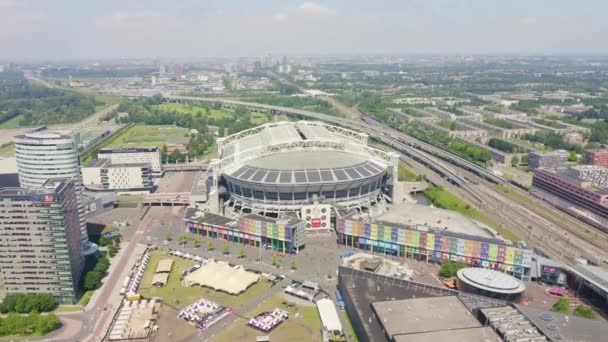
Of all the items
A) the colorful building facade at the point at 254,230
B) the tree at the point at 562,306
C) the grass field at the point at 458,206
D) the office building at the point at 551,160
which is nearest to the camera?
the tree at the point at 562,306

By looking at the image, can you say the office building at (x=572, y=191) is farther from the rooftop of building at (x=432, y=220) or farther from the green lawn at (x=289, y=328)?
the green lawn at (x=289, y=328)

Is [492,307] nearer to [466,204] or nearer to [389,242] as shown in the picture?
[389,242]

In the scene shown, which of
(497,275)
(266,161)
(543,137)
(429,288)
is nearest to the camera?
(429,288)

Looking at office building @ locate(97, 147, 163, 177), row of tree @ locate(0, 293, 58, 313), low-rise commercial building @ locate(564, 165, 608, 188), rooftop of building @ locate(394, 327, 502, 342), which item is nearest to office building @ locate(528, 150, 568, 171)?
low-rise commercial building @ locate(564, 165, 608, 188)

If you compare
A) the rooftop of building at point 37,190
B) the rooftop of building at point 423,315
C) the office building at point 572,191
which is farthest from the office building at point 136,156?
the office building at point 572,191

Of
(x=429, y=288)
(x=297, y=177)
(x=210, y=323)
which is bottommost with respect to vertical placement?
(x=210, y=323)

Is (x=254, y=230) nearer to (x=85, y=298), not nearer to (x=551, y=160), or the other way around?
(x=85, y=298)

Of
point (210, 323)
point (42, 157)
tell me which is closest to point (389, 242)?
point (210, 323)
